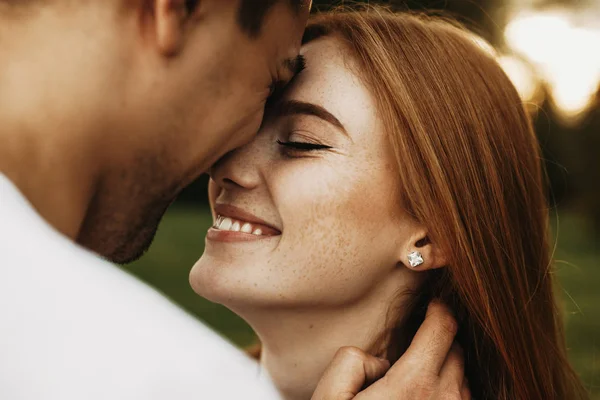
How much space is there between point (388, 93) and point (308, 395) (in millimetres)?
1188

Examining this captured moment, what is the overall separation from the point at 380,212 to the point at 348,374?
569mm

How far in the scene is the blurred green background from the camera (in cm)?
932

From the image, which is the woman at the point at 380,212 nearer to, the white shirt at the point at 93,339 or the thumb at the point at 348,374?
the thumb at the point at 348,374

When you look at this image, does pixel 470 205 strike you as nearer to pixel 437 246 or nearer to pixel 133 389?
pixel 437 246

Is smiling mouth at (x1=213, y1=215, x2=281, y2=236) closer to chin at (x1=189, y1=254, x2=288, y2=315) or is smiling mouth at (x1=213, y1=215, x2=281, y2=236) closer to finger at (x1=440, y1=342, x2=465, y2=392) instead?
chin at (x1=189, y1=254, x2=288, y2=315)

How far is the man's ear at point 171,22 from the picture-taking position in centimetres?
174

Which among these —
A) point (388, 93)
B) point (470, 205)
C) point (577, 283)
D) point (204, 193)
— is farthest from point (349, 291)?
point (204, 193)

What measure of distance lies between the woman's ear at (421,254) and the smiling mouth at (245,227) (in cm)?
48

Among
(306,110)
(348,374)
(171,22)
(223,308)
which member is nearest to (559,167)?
(223,308)

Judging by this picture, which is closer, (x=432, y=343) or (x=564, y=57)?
(x=432, y=343)

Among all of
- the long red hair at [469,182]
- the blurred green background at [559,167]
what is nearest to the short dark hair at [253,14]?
the long red hair at [469,182]

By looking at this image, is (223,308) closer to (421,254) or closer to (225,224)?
(225,224)

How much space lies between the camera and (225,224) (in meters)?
2.74

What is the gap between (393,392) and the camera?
2.42 m
